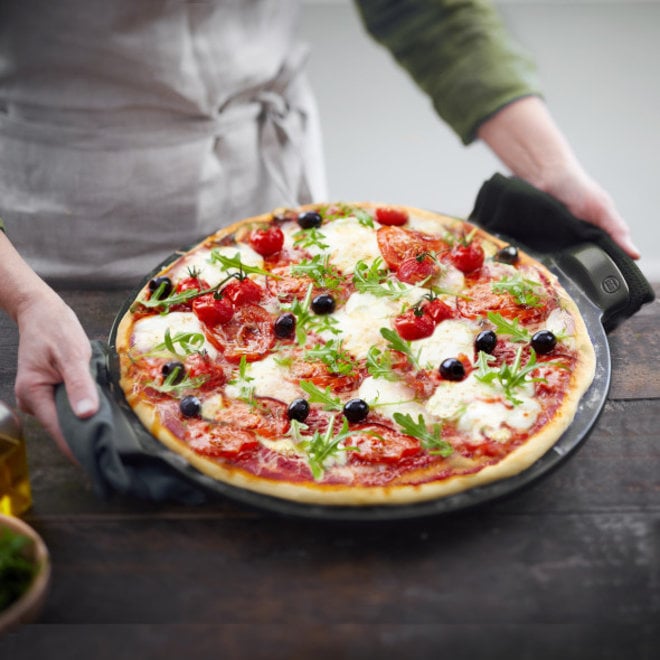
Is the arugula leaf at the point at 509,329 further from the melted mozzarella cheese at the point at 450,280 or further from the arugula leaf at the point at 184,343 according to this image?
the arugula leaf at the point at 184,343

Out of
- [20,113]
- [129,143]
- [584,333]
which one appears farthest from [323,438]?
[20,113]

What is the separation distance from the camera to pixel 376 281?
6.48 feet

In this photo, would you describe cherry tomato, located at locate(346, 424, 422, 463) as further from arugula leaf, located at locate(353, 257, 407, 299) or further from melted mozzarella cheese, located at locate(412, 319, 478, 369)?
arugula leaf, located at locate(353, 257, 407, 299)

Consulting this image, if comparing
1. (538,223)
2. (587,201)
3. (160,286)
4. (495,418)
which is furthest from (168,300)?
(587,201)

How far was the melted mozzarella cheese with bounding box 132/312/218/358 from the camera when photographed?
1804 millimetres

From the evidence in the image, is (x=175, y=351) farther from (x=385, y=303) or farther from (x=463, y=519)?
(x=463, y=519)

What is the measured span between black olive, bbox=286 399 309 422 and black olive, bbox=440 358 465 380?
0.28m

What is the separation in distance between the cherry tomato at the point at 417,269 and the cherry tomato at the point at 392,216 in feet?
0.69

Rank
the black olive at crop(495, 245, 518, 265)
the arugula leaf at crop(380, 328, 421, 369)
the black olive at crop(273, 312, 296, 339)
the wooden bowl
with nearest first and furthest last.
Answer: the wooden bowl, the arugula leaf at crop(380, 328, 421, 369), the black olive at crop(273, 312, 296, 339), the black olive at crop(495, 245, 518, 265)

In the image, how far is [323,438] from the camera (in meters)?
1.57

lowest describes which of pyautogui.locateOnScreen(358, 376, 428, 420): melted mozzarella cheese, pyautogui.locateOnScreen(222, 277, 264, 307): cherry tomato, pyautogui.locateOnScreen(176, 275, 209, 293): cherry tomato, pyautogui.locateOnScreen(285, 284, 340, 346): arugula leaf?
pyautogui.locateOnScreen(176, 275, 209, 293): cherry tomato

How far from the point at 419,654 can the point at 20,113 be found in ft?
5.60

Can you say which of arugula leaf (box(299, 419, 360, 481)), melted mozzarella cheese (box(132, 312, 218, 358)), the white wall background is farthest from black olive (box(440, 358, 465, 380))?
the white wall background

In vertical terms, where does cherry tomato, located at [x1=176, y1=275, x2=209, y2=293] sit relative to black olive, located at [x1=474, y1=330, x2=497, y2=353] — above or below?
below
